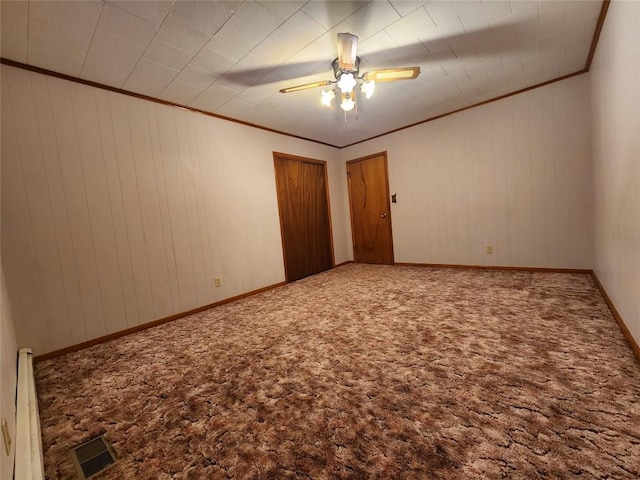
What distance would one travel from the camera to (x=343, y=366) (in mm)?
1727

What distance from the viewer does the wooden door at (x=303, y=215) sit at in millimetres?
4227

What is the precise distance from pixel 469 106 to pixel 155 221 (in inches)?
173

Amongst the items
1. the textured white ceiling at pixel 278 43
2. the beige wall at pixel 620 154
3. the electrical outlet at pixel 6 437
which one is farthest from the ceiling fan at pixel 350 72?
the electrical outlet at pixel 6 437

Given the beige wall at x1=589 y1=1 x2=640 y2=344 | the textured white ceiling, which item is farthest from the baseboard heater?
the beige wall at x1=589 y1=1 x2=640 y2=344

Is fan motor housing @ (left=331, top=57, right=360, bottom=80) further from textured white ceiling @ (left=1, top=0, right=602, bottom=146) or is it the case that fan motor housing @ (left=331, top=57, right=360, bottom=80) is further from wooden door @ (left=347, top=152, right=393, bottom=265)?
wooden door @ (left=347, top=152, right=393, bottom=265)

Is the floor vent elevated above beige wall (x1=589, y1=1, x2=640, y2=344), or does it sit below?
below

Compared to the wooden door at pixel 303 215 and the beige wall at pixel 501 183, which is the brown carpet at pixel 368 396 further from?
the wooden door at pixel 303 215

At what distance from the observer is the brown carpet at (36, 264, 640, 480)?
3.44 ft

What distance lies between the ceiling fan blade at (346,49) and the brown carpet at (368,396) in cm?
213

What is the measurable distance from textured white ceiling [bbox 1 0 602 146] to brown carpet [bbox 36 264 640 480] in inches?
93.9

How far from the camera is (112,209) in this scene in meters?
2.55

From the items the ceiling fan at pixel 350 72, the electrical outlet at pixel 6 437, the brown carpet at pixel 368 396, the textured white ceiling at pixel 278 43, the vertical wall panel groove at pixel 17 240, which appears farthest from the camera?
the vertical wall panel groove at pixel 17 240

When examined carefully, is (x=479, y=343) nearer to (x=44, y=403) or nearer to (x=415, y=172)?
(x=44, y=403)

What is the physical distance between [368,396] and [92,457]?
4.27 ft
